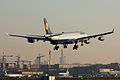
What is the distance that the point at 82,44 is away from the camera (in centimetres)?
12950

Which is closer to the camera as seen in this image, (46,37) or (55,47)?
(46,37)

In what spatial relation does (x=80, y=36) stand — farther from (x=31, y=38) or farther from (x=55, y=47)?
(x=31, y=38)

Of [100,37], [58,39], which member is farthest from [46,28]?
[100,37]

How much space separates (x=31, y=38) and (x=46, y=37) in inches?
301

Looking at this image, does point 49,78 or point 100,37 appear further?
point 100,37

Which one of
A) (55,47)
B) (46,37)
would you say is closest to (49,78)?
(46,37)

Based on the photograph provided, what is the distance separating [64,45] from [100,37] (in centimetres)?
1541

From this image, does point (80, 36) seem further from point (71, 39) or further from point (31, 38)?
point (31, 38)

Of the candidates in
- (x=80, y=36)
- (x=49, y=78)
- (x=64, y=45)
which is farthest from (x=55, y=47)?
(x=49, y=78)

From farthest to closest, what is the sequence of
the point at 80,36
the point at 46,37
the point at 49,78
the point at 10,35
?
the point at 80,36 → the point at 10,35 → the point at 46,37 → the point at 49,78

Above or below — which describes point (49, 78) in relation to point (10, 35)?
below

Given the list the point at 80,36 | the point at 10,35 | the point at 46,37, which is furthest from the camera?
the point at 80,36

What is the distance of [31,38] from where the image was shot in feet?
401

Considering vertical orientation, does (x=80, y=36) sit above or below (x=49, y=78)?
above
